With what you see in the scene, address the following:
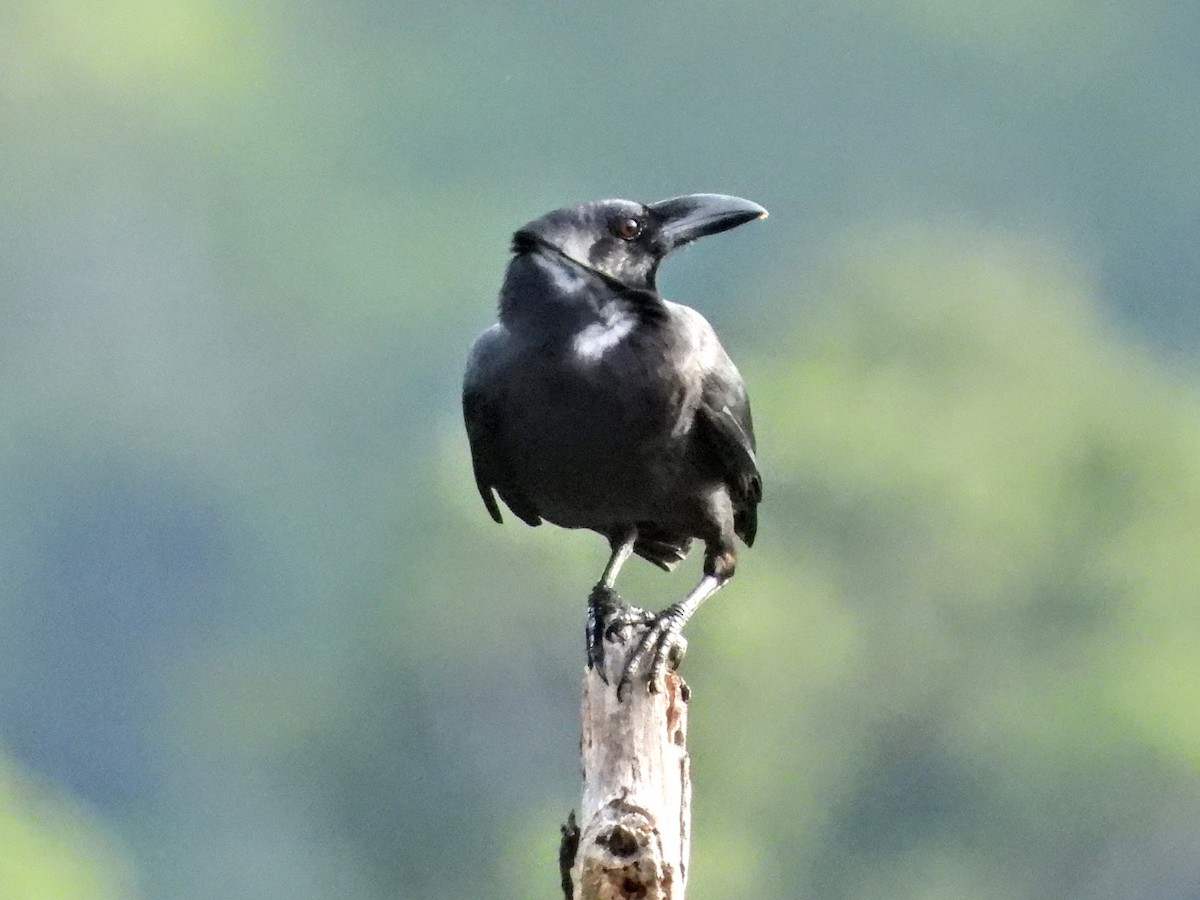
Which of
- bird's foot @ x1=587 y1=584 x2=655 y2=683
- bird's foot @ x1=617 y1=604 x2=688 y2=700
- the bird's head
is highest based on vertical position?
the bird's head

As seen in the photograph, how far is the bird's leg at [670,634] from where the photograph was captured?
11.9ft

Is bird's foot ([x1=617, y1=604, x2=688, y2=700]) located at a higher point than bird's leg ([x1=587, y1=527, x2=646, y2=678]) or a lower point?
lower

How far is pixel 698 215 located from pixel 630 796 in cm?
173

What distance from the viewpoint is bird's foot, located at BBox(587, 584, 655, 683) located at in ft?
12.7

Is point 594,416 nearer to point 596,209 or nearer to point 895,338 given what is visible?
point 596,209

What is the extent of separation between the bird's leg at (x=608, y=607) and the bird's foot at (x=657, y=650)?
8 centimetres

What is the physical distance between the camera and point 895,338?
405 inches

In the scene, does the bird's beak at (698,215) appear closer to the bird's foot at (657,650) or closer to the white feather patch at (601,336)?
the white feather patch at (601,336)

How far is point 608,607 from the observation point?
13.4 ft

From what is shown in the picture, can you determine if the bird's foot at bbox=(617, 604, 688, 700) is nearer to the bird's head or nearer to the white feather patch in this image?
the white feather patch

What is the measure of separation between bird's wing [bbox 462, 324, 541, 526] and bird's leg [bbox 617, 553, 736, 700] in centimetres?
54

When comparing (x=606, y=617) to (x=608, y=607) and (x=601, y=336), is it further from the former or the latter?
(x=601, y=336)

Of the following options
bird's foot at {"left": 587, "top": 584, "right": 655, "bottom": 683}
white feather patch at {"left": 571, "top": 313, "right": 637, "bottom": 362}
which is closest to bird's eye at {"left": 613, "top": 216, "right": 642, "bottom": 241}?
white feather patch at {"left": 571, "top": 313, "right": 637, "bottom": 362}

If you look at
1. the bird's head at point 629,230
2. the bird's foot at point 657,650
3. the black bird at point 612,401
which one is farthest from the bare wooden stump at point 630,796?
the bird's head at point 629,230
